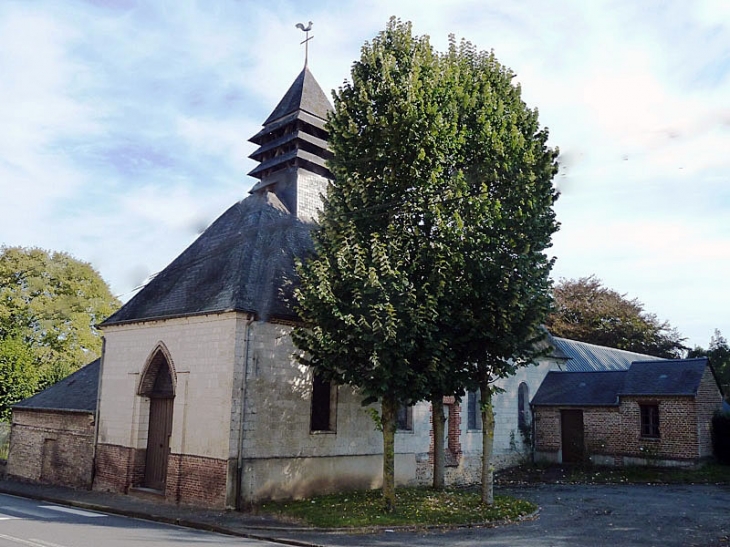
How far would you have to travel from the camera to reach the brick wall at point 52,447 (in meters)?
19.1

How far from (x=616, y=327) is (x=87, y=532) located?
137 feet

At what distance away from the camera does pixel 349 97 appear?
15.6m

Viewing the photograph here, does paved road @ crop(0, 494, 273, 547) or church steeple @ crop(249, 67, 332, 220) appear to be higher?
church steeple @ crop(249, 67, 332, 220)

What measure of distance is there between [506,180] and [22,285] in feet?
115

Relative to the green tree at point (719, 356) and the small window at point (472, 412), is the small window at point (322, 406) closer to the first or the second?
the small window at point (472, 412)

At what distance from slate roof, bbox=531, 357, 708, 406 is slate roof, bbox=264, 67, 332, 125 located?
15.5m

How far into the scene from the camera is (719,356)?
40.5m

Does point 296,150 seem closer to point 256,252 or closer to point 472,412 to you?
point 256,252

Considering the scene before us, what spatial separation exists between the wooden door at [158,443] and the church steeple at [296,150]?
25.4 ft

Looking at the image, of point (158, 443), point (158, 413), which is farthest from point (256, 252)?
point (158, 443)

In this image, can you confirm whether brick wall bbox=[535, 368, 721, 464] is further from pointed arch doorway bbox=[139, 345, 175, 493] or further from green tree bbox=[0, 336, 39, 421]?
green tree bbox=[0, 336, 39, 421]

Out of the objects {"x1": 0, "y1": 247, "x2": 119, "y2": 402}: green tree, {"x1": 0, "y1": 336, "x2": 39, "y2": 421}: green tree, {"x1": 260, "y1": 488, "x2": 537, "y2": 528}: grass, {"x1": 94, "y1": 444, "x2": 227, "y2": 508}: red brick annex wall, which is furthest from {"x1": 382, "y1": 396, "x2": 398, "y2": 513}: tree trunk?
{"x1": 0, "y1": 247, "x2": 119, "y2": 402}: green tree

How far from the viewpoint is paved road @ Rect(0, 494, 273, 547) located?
10406mm

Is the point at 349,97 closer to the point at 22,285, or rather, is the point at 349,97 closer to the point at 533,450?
the point at 533,450
